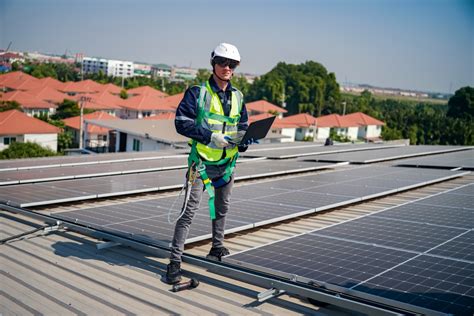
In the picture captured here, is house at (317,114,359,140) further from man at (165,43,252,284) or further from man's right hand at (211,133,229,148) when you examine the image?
man's right hand at (211,133,229,148)

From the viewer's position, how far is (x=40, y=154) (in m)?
38.8

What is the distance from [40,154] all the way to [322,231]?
118 ft

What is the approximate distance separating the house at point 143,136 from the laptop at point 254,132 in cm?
2845

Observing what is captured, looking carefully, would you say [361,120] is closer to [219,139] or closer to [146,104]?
[146,104]

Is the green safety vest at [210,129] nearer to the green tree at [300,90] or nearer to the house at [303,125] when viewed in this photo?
the house at [303,125]

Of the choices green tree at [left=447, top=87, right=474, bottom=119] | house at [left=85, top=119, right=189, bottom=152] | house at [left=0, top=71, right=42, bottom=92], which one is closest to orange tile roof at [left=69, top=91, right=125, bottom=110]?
house at [left=0, top=71, right=42, bottom=92]

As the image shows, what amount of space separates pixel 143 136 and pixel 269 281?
33.3 meters

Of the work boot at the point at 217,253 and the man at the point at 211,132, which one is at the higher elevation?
the man at the point at 211,132

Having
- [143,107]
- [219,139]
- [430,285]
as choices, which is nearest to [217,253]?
[219,139]

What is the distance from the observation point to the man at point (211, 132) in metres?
5.78

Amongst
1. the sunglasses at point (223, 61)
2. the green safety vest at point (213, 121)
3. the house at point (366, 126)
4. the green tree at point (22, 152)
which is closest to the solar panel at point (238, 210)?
the green safety vest at point (213, 121)

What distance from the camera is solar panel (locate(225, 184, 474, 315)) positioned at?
4617 mm

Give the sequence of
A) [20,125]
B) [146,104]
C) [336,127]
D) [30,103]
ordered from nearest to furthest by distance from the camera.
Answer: [20,125], [30,103], [336,127], [146,104]

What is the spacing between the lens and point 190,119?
19.0ft
